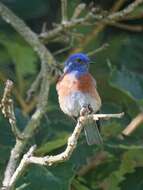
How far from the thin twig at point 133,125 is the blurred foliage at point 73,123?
A: 3cm

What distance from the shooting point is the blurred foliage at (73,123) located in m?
3.70

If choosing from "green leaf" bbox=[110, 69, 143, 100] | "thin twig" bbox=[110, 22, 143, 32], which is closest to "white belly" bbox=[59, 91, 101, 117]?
"green leaf" bbox=[110, 69, 143, 100]

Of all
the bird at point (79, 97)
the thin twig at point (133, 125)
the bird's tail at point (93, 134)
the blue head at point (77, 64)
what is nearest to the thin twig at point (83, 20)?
the blue head at point (77, 64)

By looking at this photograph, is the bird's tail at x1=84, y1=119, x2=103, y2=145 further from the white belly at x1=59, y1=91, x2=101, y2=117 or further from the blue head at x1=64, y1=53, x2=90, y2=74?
the blue head at x1=64, y1=53, x2=90, y2=74

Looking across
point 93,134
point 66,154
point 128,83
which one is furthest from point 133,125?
point 66,154

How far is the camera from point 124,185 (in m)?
4.01

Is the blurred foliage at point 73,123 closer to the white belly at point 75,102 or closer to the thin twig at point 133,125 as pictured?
the thin twig at point 133,125

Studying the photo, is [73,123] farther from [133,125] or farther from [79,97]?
[79,97]

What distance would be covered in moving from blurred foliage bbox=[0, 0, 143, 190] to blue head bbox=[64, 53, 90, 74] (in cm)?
25

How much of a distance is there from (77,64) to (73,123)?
0.45 metres

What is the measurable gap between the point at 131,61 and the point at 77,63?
1176 mm

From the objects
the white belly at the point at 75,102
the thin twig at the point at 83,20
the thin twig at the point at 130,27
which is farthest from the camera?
the thin twig at the point at 130,27

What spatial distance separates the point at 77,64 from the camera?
372 centimetres

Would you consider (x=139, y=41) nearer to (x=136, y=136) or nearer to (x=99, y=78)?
(x=99, y=78)
